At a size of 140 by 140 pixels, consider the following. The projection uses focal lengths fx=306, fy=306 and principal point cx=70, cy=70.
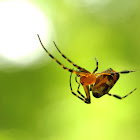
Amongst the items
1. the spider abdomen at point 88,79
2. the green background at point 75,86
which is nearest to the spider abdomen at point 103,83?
the spider abdomen at point 88,79

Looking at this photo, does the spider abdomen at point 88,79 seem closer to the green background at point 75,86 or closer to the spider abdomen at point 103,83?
the spider abdomen at point 103,83

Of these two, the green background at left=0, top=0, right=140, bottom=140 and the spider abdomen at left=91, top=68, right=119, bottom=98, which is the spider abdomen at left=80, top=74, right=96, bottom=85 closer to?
the spider abdomen at left=91, top=68, right=119, bottom=98

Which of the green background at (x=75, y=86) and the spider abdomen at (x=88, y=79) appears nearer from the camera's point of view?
the spider abdomen at (x=88, y=79)

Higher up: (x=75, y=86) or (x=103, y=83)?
(x=75, y=86)

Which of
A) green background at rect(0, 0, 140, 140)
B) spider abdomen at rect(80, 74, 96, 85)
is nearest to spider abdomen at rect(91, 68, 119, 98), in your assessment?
spider abdomen at rect(80, 74, 96, 85)

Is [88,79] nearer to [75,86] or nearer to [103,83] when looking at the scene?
[103,83]

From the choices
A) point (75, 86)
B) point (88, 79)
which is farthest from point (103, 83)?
point (75, 86)
